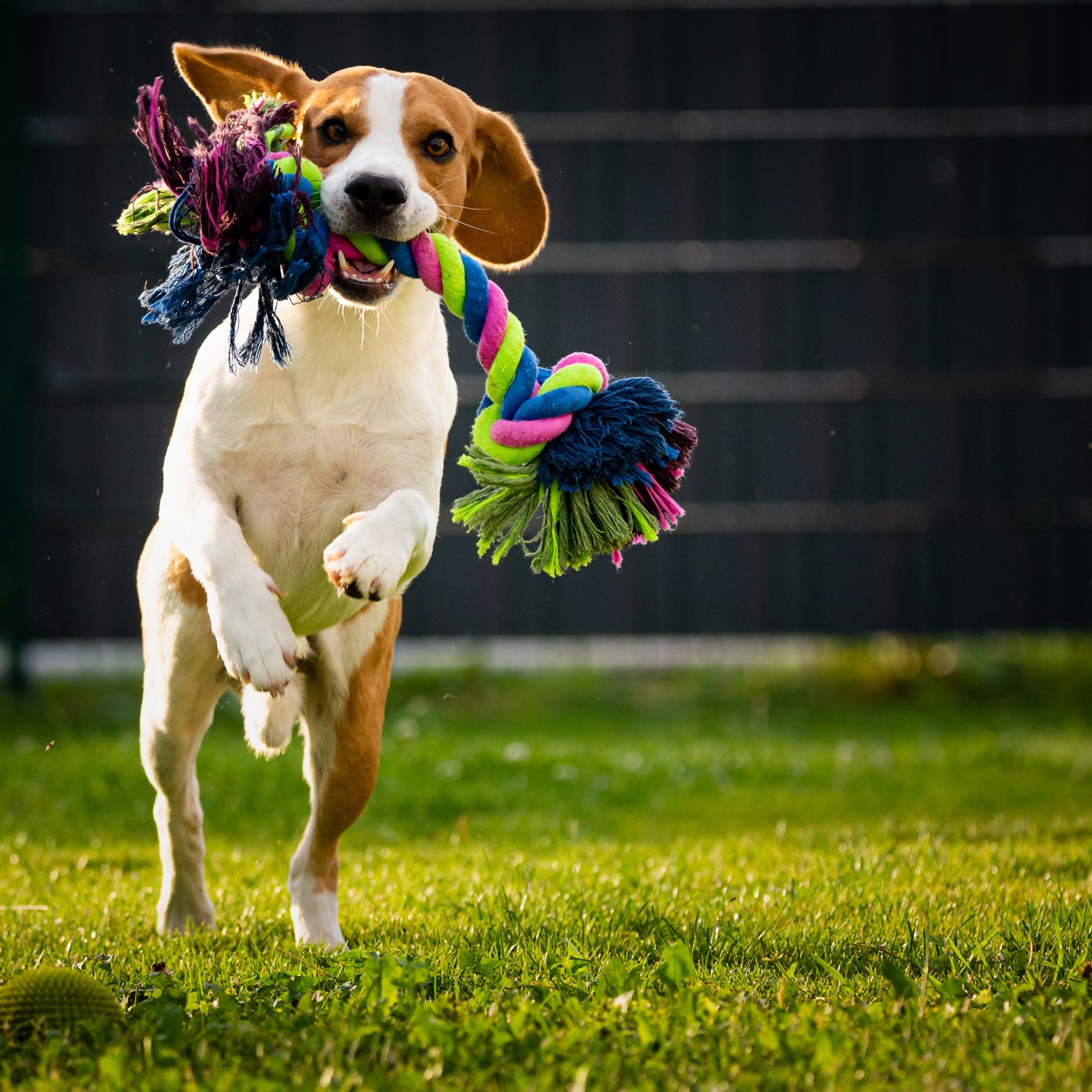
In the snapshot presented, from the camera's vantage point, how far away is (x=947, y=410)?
27.6 ft

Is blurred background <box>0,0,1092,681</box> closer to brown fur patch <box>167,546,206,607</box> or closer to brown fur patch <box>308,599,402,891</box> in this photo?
brown fur patch <box>308,599,402,891</box>

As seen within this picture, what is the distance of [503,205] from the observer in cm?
387

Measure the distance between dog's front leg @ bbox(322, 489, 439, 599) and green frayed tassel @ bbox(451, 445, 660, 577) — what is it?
188mm

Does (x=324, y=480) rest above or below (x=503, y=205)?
below

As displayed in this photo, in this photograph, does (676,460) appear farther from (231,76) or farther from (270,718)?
(231,76)

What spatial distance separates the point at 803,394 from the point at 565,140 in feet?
6.36

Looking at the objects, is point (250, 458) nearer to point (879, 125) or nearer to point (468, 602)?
point (468, 602)

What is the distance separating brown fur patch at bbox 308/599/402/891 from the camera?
3.74 metres

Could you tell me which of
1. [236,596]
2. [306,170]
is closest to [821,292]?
[306,170]

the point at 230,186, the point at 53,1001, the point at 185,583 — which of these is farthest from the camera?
the point at 185,583

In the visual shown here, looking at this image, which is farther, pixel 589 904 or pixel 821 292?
pixel 821 292

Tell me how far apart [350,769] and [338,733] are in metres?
0.09

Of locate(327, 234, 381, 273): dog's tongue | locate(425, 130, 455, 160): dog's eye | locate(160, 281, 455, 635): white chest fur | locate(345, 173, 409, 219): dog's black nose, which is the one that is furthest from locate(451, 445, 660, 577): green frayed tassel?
Answer: locate(425, 130, 455, 160): dog's eye

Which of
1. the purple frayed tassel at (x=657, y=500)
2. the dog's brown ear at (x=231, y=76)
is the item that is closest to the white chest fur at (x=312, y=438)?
the purple frayed tassel at (x=657, y=500)
